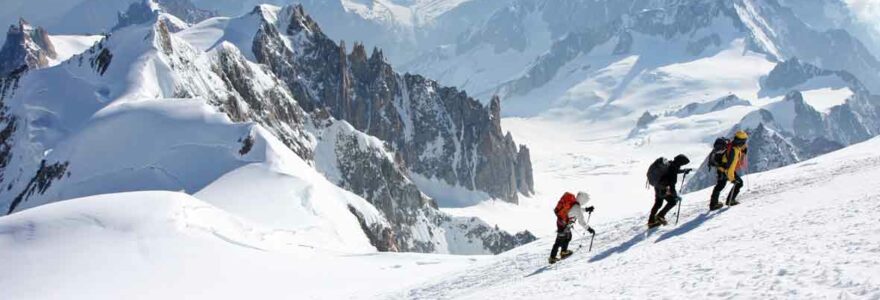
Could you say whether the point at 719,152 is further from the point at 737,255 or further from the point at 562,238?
the point at 737,255

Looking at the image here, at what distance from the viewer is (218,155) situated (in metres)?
72.3

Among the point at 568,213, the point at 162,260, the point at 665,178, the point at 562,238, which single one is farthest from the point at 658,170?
the point at 162,260

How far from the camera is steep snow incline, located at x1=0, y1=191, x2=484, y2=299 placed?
36.0 metres

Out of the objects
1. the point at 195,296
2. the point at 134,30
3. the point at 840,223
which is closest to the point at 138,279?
the point at 195,296

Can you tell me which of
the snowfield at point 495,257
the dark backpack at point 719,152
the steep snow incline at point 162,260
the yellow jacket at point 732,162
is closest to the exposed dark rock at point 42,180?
the snowfield at point 495,257

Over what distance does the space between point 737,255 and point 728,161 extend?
Result: 28.8 ft

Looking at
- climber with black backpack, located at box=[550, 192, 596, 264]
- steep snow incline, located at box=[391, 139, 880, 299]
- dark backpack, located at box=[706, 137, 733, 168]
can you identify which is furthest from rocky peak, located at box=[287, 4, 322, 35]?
dark backpack, located at box=[706, 137, 733, 168]

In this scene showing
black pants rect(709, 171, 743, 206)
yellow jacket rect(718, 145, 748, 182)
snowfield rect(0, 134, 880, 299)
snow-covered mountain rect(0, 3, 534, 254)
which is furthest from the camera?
snow-covered mountain rect(0, 3, 534, 254)

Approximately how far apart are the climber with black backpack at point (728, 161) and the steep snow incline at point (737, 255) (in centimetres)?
71

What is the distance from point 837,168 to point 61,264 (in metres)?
36.9

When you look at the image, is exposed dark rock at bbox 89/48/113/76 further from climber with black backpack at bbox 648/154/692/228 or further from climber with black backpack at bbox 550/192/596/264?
climber with black backpack at bbox 648/154/692/228

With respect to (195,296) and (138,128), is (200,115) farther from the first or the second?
(195,296)

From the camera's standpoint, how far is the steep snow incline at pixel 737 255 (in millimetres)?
15250

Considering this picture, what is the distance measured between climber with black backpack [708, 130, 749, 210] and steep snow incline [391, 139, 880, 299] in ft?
2.32
